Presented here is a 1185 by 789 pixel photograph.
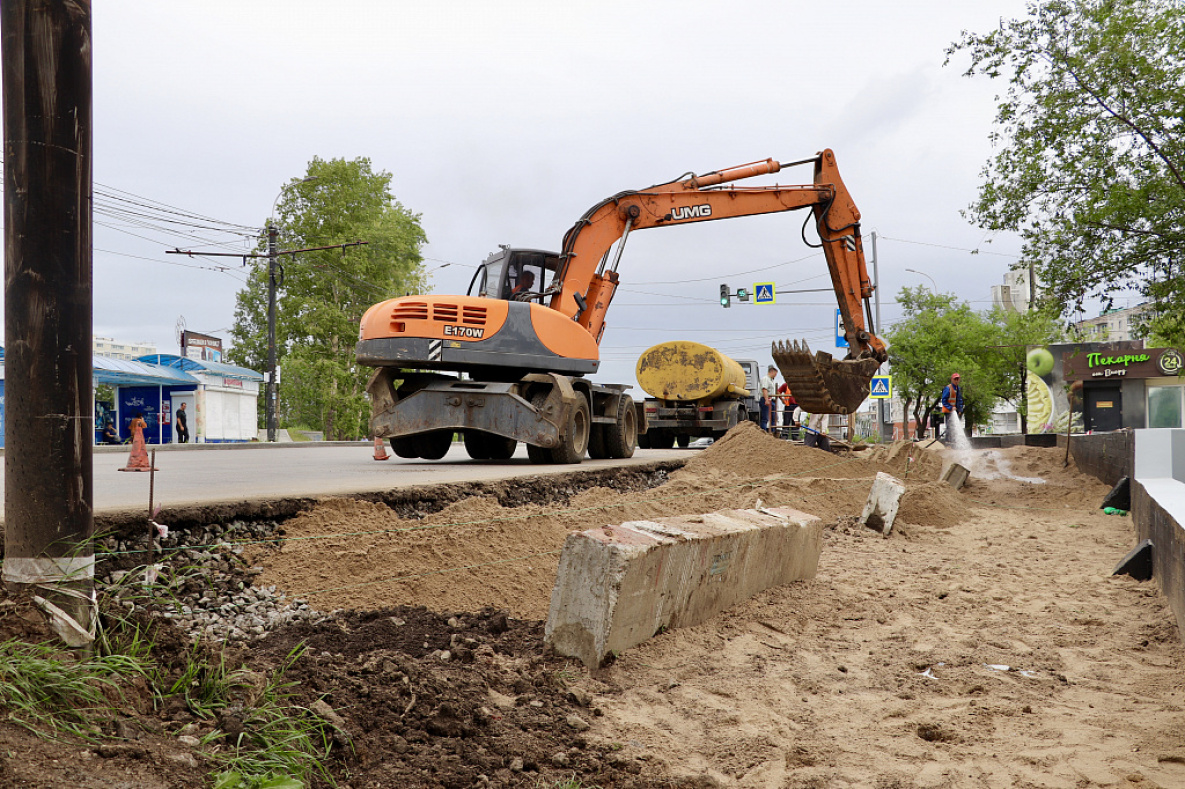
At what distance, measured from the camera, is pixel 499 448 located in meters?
14.0

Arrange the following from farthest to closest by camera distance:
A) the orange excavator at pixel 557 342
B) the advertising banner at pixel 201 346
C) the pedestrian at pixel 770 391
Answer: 1. the advertising banner at pixel 201 346
2. the pedestrian at pixel 770 391
3. the orange excavator at pixel 557 342

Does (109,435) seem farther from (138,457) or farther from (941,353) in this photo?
(941,353)

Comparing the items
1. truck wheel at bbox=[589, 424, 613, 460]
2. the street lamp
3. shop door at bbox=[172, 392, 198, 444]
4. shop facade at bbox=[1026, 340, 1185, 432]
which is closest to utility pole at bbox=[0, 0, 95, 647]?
truck wheel at bbox=[589, 424, 613, 460]

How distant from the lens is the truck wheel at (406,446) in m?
13.4

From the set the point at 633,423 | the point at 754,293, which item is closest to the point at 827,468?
the point at 633,423

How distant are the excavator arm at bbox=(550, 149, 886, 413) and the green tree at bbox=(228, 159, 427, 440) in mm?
26384

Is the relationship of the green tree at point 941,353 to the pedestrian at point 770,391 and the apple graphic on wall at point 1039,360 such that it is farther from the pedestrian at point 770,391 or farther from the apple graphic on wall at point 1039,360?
the pedestrian at point 770,391

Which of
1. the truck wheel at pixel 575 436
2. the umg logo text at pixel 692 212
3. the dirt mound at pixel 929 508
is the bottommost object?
the dirt mound at pixel 929 508

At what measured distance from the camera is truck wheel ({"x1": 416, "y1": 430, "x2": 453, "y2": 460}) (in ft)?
44.1

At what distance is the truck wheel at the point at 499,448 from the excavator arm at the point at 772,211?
86.5 inches

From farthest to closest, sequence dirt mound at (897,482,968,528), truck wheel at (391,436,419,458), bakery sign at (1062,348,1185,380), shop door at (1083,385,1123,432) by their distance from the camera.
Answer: shop door at (1083,385,1123,432), bakery sign at (1062,348,1185,380), truck wheel at (391,436,419,458), dirt mound at (897,482,968,528)

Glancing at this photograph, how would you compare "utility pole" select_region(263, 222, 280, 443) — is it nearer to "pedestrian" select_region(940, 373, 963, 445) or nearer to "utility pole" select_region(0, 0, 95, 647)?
"pedestrian" select_region(940, 373, 963, 445)

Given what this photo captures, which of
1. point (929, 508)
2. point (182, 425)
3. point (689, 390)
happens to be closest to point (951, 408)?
point (689, 390)

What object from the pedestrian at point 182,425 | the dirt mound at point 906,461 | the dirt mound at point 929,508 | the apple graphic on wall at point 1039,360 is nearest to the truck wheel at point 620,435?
the dirt mound at point 906,461
